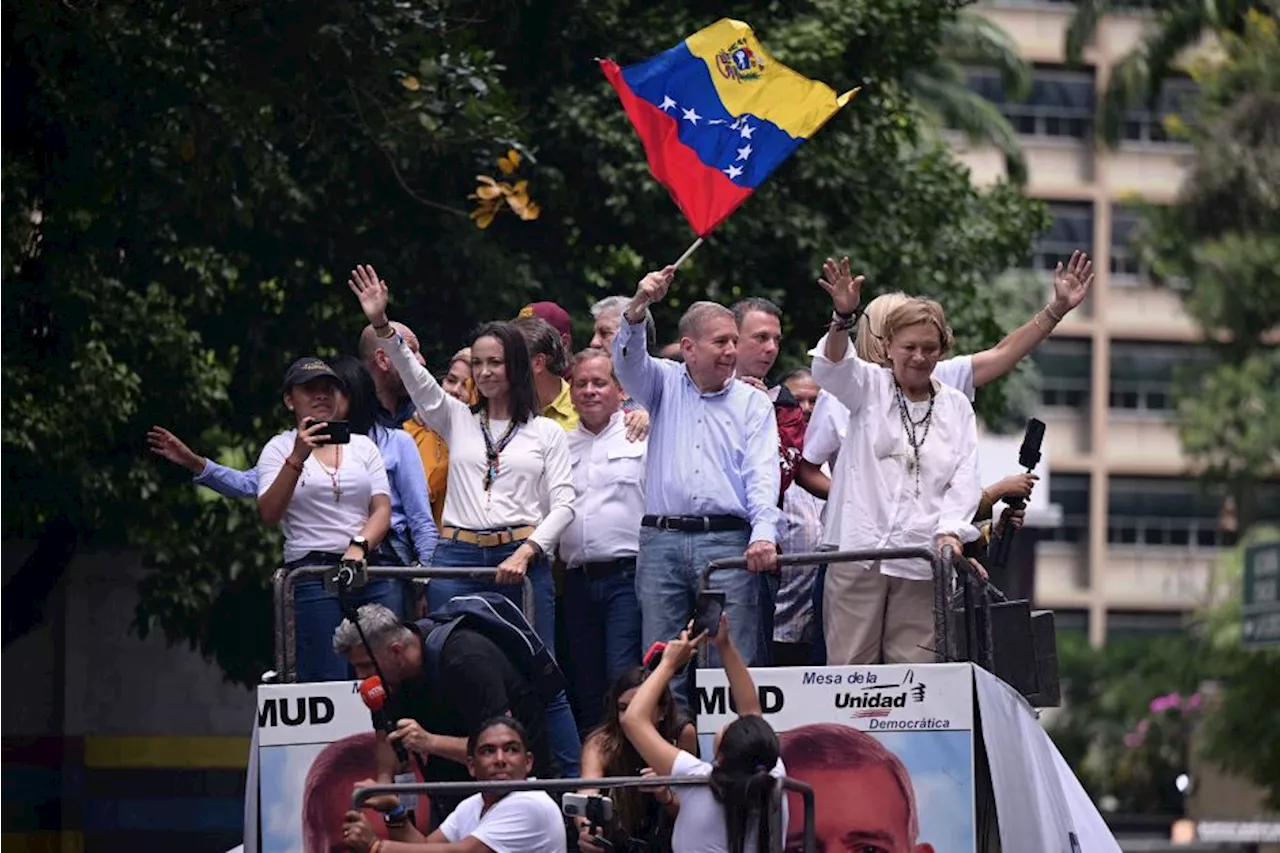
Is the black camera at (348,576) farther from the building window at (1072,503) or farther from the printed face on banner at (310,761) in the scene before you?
the building window at (1072,503)

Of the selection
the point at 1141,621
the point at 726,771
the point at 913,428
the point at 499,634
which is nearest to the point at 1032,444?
the point at 913,428

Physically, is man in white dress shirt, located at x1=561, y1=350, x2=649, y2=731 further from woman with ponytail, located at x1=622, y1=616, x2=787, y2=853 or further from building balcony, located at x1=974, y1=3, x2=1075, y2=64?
building balcony, located at x1=974, y1=3, x2=1075, y2=64

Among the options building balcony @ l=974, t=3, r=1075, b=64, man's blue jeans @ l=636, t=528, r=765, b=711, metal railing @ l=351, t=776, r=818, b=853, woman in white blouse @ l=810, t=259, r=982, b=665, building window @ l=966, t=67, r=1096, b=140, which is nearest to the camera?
metal railing @ l=351, t=776, r=818, b=853

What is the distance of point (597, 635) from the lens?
11.4m

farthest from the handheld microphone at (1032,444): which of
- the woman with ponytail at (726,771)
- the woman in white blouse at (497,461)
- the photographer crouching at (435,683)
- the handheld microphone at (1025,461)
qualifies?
the photographer crouching at (435,683)

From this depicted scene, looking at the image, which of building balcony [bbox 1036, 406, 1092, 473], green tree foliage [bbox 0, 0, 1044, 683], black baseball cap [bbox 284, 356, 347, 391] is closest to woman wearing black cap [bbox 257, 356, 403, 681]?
black baseball cap [bbox 284, 356, 347, 391]

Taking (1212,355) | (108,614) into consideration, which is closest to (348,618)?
(108,614)

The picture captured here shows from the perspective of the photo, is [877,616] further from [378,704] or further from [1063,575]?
[1063,575]

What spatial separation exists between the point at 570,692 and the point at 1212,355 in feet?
140

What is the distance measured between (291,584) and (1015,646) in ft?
8.60

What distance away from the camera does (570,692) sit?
11297 mm

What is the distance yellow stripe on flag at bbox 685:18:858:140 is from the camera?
1291 cm

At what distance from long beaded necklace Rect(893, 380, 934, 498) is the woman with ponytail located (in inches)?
44.4

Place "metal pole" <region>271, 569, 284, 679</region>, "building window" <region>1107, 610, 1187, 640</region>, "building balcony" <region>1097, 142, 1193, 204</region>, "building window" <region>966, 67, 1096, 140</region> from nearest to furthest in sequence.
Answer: "metal pole" <region>271, 569, 284, 679</region>
"building window" <region>966, 67, 1096, 140</region>
"building window" <region>1107, 610, 1187, 640</region>
"building balcony" <region>1097, 142, 1193, 204</region>
